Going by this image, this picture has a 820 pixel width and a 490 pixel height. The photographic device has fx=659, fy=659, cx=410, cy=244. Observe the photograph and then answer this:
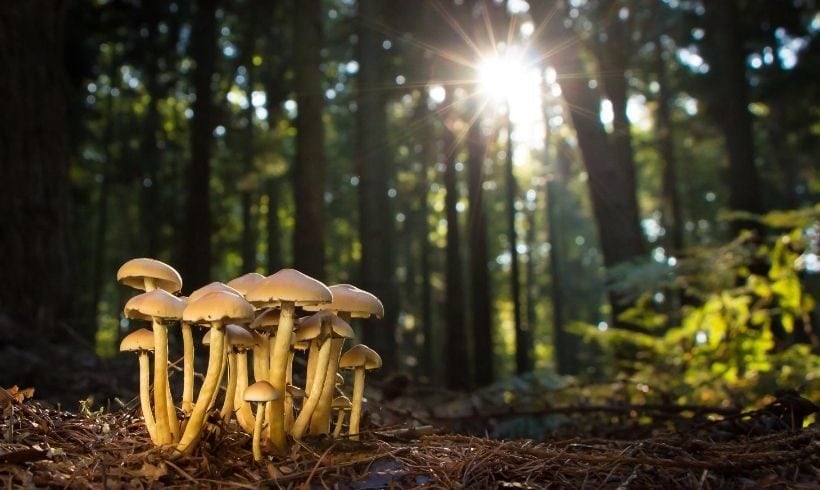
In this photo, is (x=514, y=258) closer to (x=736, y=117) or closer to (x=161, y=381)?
(x=736, y=117)

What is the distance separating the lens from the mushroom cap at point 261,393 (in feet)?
7.21

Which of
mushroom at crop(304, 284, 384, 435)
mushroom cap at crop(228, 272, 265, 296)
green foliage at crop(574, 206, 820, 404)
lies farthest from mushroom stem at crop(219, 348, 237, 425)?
green foliage at crop(574, 206, 820, 404)

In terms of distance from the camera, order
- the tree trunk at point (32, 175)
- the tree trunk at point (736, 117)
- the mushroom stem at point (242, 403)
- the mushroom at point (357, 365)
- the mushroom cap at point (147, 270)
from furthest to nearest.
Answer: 1. the tree trunk at point (736, 117)
2. the tree trunk at point (32, 175)
3. the mushroom at point (357, 365)
4. the mushroom stem at point (242, 403)
5. the mushroom cap at point (147, 270)

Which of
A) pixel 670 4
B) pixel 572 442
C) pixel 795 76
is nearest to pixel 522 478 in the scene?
pixel 572 442

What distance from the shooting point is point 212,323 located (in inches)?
87.7

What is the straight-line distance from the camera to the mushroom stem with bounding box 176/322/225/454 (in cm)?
226

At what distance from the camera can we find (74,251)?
21.6ft

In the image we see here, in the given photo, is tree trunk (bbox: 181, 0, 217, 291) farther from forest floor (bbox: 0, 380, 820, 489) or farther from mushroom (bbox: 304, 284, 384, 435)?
mushroom (bbox: 304, 284, 384, 435)

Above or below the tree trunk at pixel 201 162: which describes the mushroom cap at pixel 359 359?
below

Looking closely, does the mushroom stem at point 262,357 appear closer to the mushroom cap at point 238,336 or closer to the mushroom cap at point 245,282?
the mushroom cap at point 238,336

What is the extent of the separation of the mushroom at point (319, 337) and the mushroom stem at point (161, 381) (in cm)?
47

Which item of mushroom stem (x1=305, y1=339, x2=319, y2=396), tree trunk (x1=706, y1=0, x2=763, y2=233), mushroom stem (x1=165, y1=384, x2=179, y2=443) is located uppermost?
tree trunk (x1=706, y1=0, x2=763, y2=233)

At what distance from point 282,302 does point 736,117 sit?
10863 millimetres

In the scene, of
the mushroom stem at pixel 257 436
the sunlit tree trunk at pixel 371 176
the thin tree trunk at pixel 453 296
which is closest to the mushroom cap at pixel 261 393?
the mushroom stem at pixel 257 436
